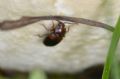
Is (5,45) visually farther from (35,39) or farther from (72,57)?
(72,57)

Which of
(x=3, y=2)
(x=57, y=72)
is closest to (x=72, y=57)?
(x=57, y=72)

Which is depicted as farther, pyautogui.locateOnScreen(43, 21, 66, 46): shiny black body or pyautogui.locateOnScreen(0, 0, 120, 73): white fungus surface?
pyautogui.locateOnScreen(43, 21, 66, 46): shiny black body

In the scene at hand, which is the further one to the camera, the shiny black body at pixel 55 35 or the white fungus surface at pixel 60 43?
the shiny black body at pixel 55 35

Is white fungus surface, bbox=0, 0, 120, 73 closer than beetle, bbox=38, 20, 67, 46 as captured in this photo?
Yes
